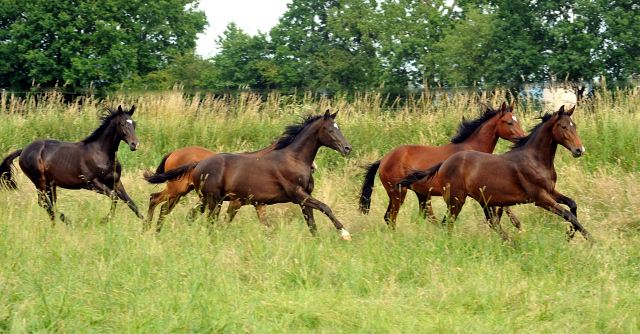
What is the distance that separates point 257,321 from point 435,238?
2.41 metres

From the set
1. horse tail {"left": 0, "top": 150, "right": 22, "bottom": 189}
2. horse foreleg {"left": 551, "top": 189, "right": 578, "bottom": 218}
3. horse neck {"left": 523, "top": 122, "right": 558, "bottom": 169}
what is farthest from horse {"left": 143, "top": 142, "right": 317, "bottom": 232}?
horse foreleg {"left": 551, "top": 189, "right": 578, "bottom": 218}

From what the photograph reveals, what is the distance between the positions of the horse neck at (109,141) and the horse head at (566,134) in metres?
5.19

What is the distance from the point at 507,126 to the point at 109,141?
16.2ft

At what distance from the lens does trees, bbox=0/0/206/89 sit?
26.5m

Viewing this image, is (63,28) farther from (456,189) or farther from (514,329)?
(514,329)

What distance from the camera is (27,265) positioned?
16.7 feet

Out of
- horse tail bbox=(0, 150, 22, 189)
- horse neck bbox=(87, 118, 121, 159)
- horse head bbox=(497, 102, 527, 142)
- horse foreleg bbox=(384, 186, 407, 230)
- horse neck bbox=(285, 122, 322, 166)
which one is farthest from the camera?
horse tail bbox=(0, 150, 22, 189)

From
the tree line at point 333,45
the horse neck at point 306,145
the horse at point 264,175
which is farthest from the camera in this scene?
the tree line at point 333,45

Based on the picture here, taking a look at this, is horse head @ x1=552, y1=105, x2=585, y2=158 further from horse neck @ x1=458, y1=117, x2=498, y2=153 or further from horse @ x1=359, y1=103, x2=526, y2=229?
horse neck @ x1=458, y1=117, x2=498, y2=153

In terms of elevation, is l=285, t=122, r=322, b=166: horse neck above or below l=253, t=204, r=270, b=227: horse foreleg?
above

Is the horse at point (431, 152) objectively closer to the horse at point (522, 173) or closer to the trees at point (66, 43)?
the horse at point (522, 173)

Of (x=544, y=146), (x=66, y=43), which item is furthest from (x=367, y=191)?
(x=66, y=43)

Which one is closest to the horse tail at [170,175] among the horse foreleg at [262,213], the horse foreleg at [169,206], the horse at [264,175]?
the horse at [264,175]

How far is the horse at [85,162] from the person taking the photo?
7.93 metres
